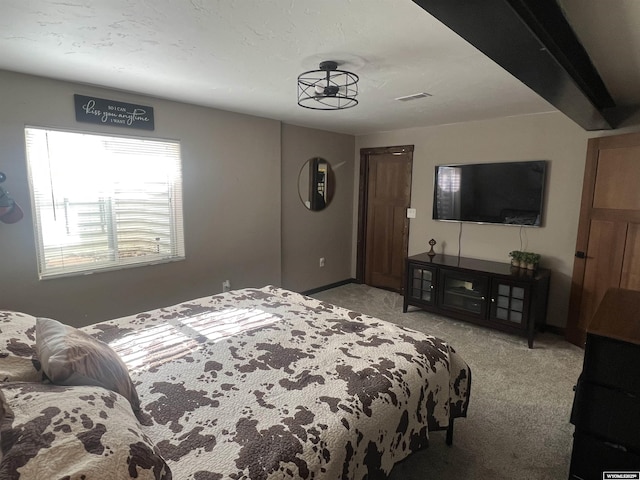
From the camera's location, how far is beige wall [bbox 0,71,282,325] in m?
2.58

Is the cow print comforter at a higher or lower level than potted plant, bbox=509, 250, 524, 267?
lower

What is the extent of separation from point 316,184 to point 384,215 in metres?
1.09

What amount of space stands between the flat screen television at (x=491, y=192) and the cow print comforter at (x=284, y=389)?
2413 millimetres

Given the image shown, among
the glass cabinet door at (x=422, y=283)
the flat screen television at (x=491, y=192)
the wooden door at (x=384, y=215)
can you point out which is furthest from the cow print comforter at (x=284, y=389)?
the wooden door at (x=384, y=215)

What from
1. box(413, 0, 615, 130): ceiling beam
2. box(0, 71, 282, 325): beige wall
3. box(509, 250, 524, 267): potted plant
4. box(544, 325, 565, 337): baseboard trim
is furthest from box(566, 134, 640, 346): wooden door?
Answer: box(0, 71, 282, 325): beige wall

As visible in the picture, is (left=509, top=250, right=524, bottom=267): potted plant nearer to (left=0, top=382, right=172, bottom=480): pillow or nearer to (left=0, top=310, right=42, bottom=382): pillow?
(left=0, top=382, right=172, bottom=480): pillow

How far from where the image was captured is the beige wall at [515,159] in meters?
3.54

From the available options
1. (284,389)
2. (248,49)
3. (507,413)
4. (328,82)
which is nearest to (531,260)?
(507,413)

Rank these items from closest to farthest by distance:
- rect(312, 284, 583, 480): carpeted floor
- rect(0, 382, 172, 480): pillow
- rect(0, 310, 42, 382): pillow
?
rect(0, 382, 172, 480): pillow → rect(0, 310, 42, 382): pillow → rect(312, 284, 583, 480): carpeted floor

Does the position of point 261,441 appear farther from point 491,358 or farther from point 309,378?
point 491,358

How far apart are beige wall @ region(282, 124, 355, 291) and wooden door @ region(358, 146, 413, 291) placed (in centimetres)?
24

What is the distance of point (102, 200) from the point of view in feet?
9.90

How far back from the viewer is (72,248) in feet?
9.53

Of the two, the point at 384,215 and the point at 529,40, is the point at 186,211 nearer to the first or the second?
the point at 384,215
